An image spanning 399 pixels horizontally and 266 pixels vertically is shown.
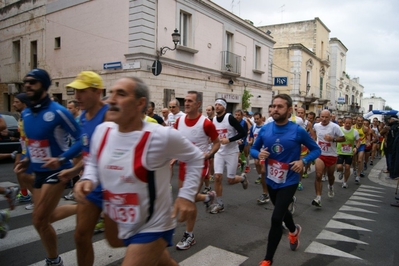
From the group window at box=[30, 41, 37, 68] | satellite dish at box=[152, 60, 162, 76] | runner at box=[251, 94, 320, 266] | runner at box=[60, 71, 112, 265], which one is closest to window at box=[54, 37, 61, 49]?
window at box=[30, 41, 37, 68]

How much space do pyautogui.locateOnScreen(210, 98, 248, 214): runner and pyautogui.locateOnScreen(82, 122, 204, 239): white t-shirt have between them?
3.52 m

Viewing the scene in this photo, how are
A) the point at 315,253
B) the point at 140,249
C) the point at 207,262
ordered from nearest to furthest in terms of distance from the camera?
the point at 140,249
the point at 207,262
the point at 315,253

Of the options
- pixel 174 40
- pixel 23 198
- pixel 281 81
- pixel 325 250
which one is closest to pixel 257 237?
pixel 325 250

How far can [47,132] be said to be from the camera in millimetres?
3361

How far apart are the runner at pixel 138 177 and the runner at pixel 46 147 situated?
3.77 ft

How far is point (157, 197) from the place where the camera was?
2223mm

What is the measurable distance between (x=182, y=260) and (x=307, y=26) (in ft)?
129

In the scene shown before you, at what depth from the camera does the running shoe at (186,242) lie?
13.9 ft

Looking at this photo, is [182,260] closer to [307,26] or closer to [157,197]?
[157,197]

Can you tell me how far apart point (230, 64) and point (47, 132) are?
1909cm

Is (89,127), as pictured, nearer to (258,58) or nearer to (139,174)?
(139,174)

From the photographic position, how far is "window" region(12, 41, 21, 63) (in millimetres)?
22047

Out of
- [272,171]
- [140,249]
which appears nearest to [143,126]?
[140,249]

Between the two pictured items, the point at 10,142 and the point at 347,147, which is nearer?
the point at 347,147
